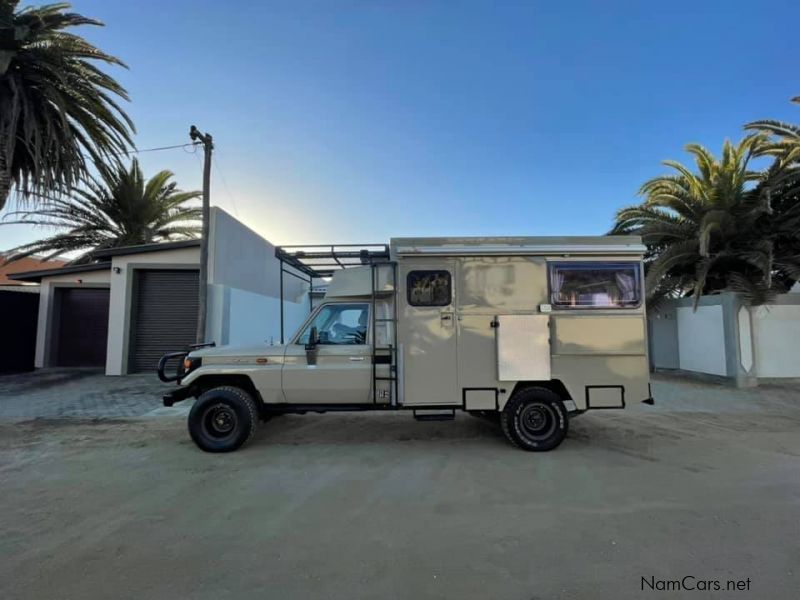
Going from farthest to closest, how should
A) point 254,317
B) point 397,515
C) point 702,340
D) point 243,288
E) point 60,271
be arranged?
point 254,317, point 60,271, point 243,288, point 702,340, point 397,515

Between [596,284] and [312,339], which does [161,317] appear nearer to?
[312,339]

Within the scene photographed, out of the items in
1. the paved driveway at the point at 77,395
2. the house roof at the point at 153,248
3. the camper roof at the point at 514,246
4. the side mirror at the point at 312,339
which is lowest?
the paved driveway at the point at 77,395

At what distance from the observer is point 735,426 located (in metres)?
6.88

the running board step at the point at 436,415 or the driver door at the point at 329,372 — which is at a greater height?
the driver door at the point at 329,372

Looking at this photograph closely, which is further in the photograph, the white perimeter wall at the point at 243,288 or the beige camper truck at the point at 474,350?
the white perimeter wall at the point at 243,288

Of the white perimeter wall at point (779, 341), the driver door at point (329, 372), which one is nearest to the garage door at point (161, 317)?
the driver door at point (329, 372)

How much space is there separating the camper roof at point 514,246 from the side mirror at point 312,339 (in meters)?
1.50

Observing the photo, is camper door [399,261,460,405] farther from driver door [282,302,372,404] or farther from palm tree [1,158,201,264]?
palm tree [1,158,201,264]

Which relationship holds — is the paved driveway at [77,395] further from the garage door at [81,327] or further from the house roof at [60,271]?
the house roof at [60,271]

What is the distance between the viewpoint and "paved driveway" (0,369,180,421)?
799cm

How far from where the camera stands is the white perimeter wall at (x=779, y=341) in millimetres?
10727

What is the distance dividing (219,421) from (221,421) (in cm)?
3

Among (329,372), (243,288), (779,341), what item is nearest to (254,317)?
(243,288)

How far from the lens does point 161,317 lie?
41.5 ft
